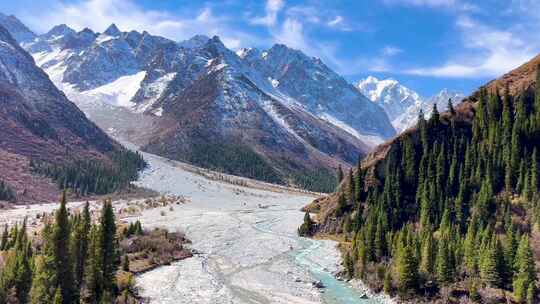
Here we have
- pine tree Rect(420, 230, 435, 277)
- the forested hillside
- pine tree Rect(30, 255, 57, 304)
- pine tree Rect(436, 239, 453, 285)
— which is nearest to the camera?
pine tree Rect(30, 255, 57, 304)

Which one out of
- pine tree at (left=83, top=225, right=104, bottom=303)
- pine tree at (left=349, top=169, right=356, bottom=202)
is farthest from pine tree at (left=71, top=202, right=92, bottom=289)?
pine tree at (left=349, top=169, right=356, bottom=202)

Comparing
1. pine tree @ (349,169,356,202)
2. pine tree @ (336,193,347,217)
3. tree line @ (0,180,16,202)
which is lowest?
tree line @ (0,180,16,202)

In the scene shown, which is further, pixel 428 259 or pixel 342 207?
pixel 342 207

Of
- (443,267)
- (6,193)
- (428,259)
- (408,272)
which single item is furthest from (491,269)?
(6,193)

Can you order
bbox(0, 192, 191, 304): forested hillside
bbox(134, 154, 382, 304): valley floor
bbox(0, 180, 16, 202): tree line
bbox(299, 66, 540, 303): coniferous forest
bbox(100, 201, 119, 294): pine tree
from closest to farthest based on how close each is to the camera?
bbox(0, 192, 191, 304): forested hillside → bbox(100, 201, 119, 294): pine tree → bbox(134, 154, 382, 304): valley floor → bbox(299, 66, 540, 303): coniferous forest → bbox(0, 180, 16, 202): tree line

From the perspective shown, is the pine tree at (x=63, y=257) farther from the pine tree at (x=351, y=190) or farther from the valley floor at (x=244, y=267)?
the pine tree at (x=351, y=190)

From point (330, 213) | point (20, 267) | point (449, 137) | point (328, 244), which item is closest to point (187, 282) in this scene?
point (20, 267)

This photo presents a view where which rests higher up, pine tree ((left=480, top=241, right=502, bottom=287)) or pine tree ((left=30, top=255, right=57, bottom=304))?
pine tree ((left=480, top=241, right=502, bottom=287))

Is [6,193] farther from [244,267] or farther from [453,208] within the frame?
[453,208]

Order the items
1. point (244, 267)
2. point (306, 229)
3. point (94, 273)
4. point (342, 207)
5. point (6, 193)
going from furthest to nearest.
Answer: point (6, 193), point (306, 229), point (342, 207), point (244, 267), point (94, 273)

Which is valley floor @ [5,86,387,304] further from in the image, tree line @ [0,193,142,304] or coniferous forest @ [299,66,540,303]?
tree line @ [0,193,142,304]

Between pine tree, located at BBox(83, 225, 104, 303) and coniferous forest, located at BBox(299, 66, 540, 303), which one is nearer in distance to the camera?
pine tree, located at BBox(83, 225, 104, 303)
